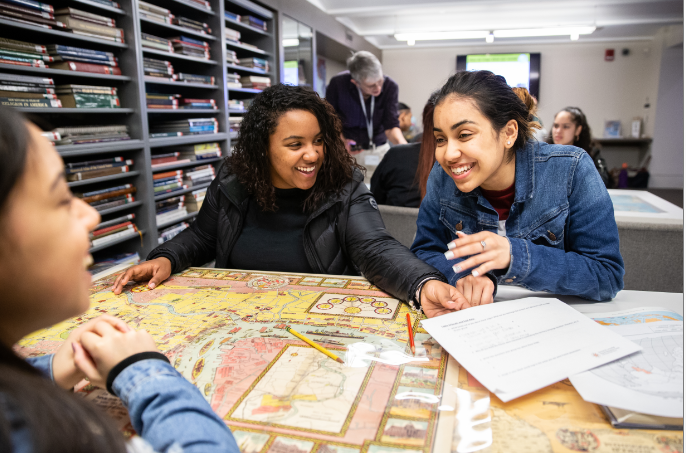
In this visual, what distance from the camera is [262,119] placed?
5.46 feet

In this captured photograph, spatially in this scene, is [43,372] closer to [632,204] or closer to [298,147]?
[298,147]

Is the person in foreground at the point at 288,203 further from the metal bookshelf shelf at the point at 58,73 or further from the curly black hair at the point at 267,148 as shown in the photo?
the metal bookshelf shelf at the point at 58,73

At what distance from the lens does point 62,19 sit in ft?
7.96

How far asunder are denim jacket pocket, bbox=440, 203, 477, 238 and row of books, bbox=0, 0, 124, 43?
2.19 metres

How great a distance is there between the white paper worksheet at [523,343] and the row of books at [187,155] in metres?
2.75

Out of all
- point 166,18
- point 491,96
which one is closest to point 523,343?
point 491,96

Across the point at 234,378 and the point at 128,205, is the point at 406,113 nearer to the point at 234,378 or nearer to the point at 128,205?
the point at 128,205

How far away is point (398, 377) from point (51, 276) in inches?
21.8

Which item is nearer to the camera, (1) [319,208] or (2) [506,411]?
(2) [506,411]

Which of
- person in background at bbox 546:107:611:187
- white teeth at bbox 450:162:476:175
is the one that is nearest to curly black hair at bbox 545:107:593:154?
person in background at bbox 546:107:611:187

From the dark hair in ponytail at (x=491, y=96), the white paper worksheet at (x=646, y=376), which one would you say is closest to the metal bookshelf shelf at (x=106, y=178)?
the dark hair in ponytail at (x=491, y=96)

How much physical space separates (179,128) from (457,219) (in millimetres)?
2665

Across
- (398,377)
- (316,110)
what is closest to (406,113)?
(316,110)

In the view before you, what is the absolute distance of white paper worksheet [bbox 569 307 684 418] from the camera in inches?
26.7
